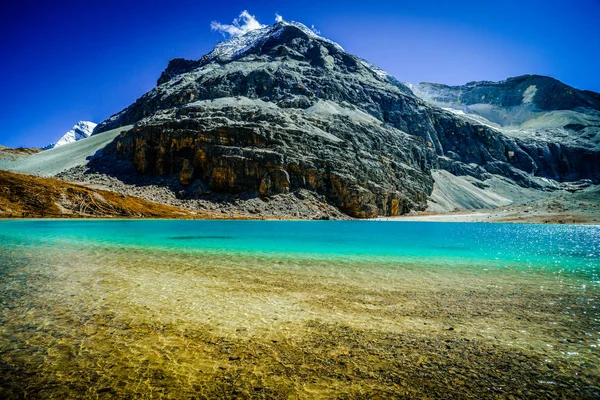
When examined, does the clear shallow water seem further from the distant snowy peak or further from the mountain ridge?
the distant snowy peak

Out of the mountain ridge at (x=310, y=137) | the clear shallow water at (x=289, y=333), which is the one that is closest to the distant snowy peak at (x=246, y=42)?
the mountain ridge at (x=310, y=137)

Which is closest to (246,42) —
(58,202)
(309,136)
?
(309,136)

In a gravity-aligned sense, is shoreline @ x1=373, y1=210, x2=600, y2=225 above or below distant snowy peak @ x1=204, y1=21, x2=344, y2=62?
below

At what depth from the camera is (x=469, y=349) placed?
5.51m

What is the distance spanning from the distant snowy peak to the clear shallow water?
532ft

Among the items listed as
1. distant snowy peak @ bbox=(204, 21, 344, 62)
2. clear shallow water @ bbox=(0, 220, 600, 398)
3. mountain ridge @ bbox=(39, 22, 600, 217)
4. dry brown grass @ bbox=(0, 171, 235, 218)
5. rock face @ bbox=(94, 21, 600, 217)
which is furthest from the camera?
distant snowy peak @ bbox=(204, 21, 344, 62)

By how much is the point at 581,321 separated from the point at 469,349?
12.5 ft

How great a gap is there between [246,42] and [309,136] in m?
123

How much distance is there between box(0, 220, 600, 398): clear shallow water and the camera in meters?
4.31

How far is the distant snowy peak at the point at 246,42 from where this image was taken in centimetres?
15912

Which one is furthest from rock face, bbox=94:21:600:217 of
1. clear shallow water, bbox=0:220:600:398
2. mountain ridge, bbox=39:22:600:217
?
clear shallow water, bbox=0:220:600:398

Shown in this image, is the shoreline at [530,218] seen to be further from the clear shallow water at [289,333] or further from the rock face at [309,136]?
the clear shallow water at [289,333]

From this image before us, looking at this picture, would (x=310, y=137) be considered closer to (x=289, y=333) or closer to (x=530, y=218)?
(x=530, y=218)

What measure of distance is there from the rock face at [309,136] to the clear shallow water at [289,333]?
65099mm
